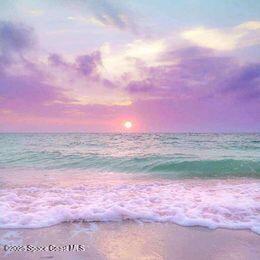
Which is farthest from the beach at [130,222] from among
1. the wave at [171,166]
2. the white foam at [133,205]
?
the wave at [171,166]

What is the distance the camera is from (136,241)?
5.18 metres

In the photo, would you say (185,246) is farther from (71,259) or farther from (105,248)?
(71,259)

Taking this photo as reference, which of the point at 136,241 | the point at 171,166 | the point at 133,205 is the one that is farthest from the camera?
the point at 171,166

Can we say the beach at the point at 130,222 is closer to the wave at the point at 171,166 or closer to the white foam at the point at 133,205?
the white foam at the point at 133,205

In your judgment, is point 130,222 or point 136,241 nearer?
point 136,241

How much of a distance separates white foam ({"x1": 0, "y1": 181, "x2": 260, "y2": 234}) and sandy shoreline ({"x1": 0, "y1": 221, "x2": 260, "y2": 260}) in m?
0.35

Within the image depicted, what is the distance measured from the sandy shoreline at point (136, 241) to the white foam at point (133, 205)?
13.6 inches

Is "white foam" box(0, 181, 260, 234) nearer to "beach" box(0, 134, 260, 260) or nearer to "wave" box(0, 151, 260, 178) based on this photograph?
"beach" box(0, 134, 260, 260)

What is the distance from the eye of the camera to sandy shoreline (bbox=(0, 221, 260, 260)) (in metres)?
4.63

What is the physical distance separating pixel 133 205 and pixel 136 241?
2243mm

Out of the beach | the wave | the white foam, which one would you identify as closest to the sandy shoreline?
the beach

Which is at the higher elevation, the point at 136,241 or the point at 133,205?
the point at 133,205

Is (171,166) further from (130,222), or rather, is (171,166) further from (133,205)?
(130,222)

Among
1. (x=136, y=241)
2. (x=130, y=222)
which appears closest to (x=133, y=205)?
(x=130, y=222)
